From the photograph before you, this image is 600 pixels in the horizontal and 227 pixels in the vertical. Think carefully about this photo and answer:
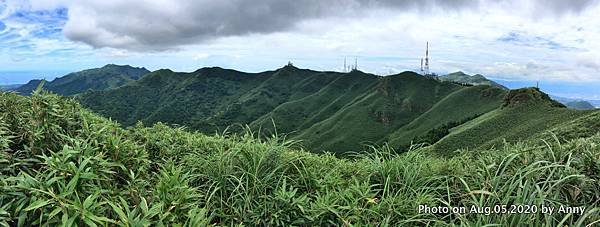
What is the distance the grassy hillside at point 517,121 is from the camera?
6406cm

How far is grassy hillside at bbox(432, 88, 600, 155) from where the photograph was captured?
64.1 meters

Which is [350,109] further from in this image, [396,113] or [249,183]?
[249,183]

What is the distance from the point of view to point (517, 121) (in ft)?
245

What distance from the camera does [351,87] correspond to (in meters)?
181

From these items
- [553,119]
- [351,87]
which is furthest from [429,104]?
[553,119]

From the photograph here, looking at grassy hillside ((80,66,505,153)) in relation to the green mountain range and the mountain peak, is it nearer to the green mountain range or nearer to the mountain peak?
the green mountain range

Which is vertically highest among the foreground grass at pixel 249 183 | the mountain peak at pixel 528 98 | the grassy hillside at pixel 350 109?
the foreground grass at pixel 249 183

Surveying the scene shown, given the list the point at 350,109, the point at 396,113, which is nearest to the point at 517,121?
the point at 396,113

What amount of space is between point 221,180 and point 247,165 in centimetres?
27

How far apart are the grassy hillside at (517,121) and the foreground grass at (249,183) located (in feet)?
198

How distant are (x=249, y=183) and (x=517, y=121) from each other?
81.4 m

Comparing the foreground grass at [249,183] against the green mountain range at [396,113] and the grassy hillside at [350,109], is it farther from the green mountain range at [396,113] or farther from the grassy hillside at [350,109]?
the grassy hillside at [350,109]

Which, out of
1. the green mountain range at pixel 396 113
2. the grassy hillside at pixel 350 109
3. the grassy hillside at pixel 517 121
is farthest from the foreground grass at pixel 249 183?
the grassy hillside at pixel 350 109

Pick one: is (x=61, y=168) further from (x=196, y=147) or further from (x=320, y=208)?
(x=196, y=147)
